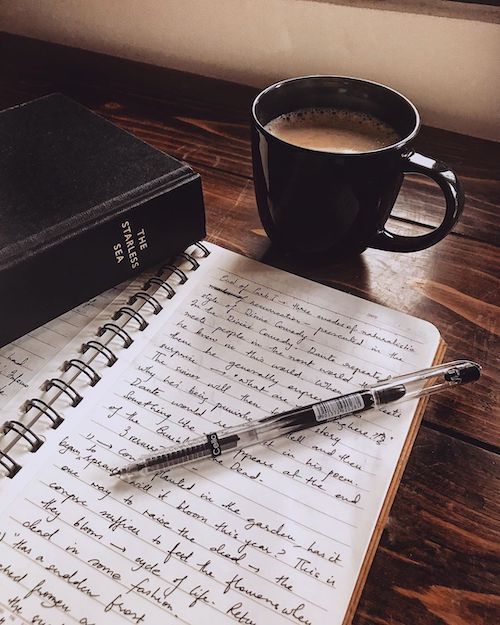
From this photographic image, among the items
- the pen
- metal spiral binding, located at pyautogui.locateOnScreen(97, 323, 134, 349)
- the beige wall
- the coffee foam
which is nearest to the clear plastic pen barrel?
the pen

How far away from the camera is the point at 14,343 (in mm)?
488

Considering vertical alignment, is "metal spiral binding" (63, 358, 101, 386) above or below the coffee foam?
below

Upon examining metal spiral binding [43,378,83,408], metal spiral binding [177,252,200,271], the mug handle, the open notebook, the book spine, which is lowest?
the open notebook

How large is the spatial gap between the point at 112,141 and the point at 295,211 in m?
0.18

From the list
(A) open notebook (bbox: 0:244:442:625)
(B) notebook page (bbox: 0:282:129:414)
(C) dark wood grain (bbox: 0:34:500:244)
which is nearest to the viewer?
(A) open notebook (bbox: 0:244:442:625)

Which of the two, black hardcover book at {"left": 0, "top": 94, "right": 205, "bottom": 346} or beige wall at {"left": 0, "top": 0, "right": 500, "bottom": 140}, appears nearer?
black hardcover book at {"left": 0, "top": 94, "right": 205, "bottom": 346}

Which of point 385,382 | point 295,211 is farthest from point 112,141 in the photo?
point 385,382

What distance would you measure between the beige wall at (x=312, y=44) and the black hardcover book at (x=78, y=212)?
298 millimetres

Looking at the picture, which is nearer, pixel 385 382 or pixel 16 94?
pixel 385 382

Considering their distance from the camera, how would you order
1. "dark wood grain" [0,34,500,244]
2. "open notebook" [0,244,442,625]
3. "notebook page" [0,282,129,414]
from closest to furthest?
"open notebook" [0,244,442,625]
"notebook page" [0,282,129,414]
"dark wood grain" [0,34,500,244]

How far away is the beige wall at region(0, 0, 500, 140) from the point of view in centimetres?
69

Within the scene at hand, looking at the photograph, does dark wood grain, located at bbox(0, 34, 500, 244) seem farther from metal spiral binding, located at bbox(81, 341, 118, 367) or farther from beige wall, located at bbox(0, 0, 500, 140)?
metal spiral binding, located at bbox(81, 341, 118, 367)

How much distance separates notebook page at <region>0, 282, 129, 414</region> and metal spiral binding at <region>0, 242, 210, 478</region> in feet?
0.06

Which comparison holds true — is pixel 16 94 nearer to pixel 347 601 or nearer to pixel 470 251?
pixel 470 251
